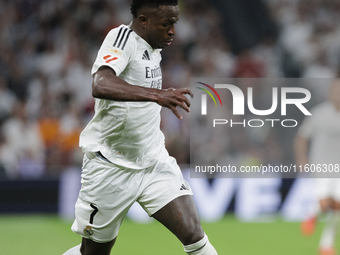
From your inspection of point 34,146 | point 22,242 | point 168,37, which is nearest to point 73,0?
point 34,146

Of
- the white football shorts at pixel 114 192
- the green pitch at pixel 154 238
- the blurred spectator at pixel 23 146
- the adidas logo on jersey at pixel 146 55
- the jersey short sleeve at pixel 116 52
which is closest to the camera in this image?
the jersey short sleeve at pixel 116 52

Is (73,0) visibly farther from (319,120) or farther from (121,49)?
(121,49)

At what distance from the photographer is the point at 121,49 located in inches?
147

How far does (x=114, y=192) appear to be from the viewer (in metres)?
4.14

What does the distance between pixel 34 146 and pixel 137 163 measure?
20.3ft

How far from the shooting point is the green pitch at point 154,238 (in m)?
7.30

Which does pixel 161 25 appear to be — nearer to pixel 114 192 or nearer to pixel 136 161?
pixel 136 161

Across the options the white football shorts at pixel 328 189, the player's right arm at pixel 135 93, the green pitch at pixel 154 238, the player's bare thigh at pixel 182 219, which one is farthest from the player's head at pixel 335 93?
the player's right arm at pixel 135 93

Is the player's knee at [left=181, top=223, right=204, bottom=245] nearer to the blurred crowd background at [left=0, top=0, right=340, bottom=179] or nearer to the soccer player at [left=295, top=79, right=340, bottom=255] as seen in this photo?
the soccer player at [left=295, top=79, right=340, bottom=255]

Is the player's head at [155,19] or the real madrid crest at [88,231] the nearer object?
the player's head at [155,19]

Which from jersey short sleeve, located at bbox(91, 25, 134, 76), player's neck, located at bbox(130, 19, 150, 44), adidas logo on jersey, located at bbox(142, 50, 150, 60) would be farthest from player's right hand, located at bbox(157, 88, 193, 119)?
player's neck, located at bbox(130, 19, 150, 44)

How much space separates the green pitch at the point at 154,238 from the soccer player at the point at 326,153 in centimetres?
40

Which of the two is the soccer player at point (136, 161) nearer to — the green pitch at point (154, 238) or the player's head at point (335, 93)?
the green pitch at point (154, 238)

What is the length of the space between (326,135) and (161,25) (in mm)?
4231
